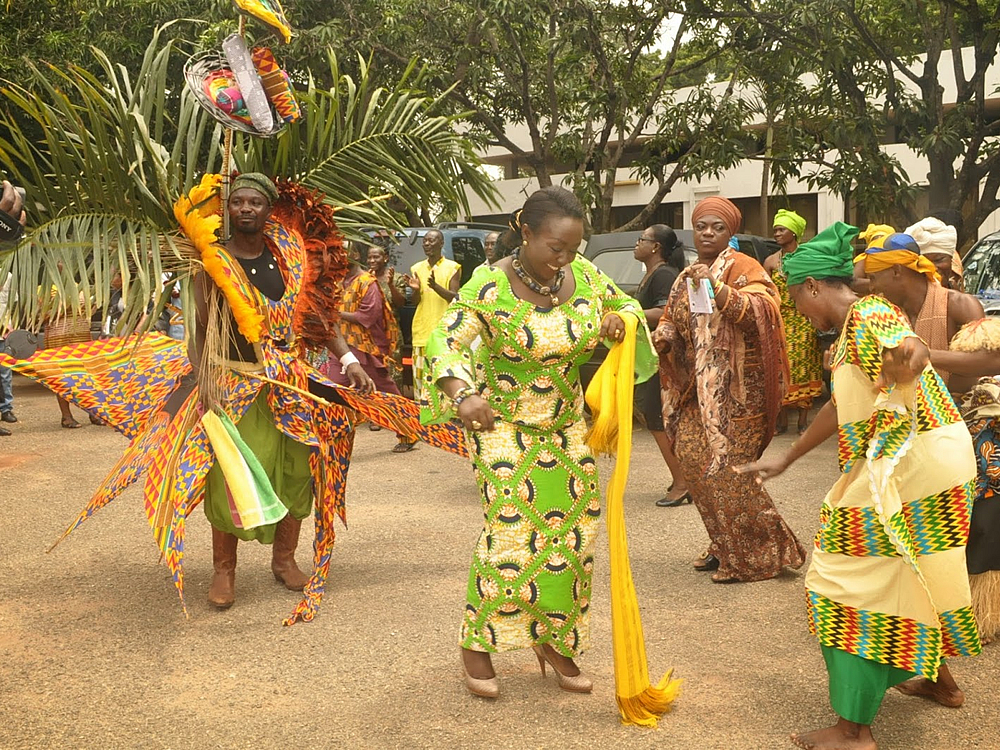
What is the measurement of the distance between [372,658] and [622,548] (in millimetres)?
1340

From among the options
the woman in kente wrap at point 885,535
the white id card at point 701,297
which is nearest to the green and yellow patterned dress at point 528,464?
the woman in kente wrap at point 885,535

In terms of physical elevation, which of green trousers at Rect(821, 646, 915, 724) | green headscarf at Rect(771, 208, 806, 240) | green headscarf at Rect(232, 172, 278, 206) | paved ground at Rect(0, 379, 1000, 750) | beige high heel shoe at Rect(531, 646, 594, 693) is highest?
green headscarf at Rect(232, 172, 278, 206)

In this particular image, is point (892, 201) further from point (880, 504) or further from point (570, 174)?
point (880, 504)

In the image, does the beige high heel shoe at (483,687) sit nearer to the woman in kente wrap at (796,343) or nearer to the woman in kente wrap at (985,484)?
the woman in kente wrap at (985,484)

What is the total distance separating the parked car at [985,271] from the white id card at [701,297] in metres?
3.73

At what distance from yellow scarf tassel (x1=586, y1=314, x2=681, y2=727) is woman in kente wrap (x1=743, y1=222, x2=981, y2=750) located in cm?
51

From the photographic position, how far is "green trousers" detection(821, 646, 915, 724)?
11.5ft

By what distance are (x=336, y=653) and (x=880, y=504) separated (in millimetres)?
2306

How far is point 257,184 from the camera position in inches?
201

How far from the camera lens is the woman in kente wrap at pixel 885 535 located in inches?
136

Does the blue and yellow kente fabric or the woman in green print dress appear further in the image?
the woman in green print dress

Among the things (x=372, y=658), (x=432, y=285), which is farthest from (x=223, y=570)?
(x=432, y=285)

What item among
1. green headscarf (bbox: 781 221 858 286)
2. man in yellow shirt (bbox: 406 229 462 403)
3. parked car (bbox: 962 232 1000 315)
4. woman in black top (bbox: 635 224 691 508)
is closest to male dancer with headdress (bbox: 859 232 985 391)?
green headscarf (bbox: 781 221 858 286)

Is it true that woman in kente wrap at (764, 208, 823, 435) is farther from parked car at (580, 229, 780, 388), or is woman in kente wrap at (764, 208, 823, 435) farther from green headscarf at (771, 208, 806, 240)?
parked car at (580, 229, 780, 388)
